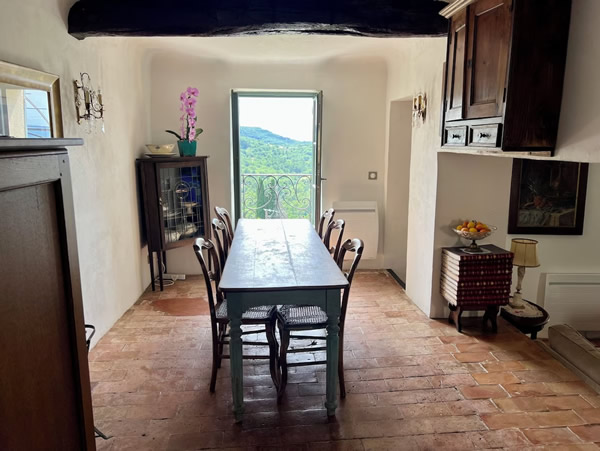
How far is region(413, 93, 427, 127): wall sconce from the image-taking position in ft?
12.4

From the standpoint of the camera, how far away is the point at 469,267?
3.28 m

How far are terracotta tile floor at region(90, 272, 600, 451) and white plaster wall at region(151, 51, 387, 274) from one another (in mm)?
1935

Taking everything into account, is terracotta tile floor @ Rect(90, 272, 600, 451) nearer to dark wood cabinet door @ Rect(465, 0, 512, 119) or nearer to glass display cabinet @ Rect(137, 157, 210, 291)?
glass display cabinet @ Rect(137, 157, 210, 291)

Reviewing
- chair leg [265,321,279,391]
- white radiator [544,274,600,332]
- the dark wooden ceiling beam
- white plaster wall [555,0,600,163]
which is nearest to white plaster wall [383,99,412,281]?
white radiator [544,274,600,332]

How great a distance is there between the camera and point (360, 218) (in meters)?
4.98

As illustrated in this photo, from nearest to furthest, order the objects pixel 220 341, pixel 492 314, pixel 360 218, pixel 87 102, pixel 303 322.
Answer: pixel 303 322
pixel 220 341
pixel 87 102
pixel 492 314
pixel 360 218

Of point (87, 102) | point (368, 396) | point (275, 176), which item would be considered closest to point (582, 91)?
Answer: point (368, 396)

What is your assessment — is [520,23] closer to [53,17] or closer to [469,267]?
[469,267]

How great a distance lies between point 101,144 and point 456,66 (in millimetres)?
2655

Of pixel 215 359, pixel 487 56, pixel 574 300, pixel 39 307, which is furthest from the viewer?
pixel 574 300

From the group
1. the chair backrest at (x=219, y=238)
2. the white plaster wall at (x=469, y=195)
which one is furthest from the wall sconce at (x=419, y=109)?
the chair backrest at (x=219, y=238)

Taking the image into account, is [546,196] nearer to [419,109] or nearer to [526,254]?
[526,254]

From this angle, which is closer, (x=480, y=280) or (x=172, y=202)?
(x=480, y=280)

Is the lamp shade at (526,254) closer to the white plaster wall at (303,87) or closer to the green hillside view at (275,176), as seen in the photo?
the white plaster wall at (303,87)
